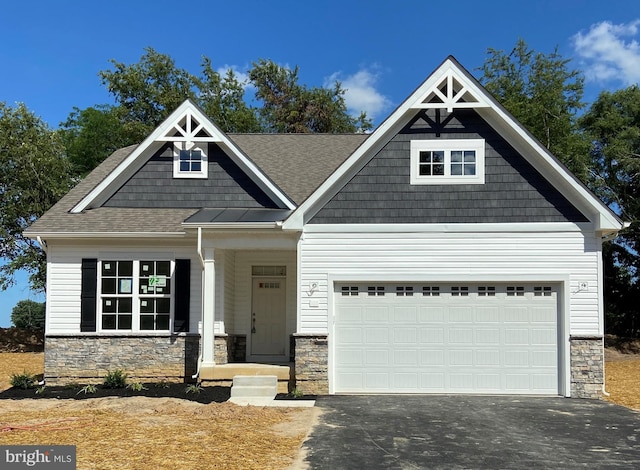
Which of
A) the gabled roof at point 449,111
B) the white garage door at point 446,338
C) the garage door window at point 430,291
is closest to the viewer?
the gabled roof at point 449,111

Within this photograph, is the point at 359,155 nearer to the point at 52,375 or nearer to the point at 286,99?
the point at 52,375

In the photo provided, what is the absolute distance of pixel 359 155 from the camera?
1322cm

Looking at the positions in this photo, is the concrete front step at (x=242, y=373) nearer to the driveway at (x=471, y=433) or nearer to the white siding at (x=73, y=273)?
the driveway at (x=471, y=433)

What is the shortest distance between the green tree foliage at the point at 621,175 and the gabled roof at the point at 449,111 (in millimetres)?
12862

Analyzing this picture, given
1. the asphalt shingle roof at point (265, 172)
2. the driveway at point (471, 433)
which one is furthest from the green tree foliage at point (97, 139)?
the driveway at point (471, 433)

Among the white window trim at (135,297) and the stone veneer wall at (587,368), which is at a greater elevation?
the white window trim at (135,297)

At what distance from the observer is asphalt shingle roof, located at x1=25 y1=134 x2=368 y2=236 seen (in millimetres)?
14797

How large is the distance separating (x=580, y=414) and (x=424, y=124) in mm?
6382

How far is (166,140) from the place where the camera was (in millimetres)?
15422

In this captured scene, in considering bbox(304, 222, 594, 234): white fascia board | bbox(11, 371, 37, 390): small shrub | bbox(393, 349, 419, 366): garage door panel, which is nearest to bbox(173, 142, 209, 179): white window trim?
bbox(304, 222, 594, 234): white fascia board

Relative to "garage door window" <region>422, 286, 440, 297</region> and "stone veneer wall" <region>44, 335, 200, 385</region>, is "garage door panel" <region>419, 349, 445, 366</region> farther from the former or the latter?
"stone veneer wall" <region>44, 335, 200, 385</region>

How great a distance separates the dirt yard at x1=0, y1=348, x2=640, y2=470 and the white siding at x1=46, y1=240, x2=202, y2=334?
2.62 m

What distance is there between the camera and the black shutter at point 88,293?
14.8m

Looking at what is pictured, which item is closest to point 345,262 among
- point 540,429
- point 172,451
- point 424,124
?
point 424,124
